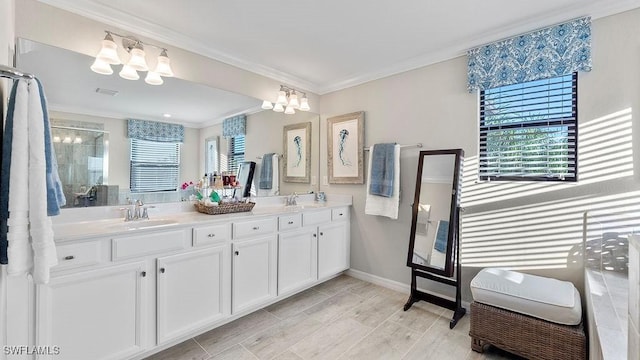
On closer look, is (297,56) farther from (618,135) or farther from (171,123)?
(618,135)

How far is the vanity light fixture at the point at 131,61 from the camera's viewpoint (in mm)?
1966

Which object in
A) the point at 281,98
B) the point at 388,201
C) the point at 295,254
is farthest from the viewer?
the point at 281,98

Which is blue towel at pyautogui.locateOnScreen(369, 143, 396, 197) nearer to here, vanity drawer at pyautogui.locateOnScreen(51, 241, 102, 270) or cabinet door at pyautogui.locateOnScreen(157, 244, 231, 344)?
cabinet door at pyautogui.locateOnScreen(157, 244, 231, 344)

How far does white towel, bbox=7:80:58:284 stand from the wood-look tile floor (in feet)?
4.59

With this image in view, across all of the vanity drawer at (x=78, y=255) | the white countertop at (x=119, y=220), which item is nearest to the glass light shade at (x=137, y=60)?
the white countertop at (x=119, y=220)

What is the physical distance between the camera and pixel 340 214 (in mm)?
3404

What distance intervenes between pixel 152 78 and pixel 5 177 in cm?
155

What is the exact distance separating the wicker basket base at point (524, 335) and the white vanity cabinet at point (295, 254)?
1.53 metres

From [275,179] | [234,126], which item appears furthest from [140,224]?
[275,179]

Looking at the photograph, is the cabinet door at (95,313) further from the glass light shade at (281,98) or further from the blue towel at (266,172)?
the glass light shade at (281,98)

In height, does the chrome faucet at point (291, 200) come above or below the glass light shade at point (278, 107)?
below

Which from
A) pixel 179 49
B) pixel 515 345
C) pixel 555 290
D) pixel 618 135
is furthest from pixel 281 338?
pixel 618 135

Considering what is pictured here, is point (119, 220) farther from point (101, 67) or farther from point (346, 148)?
point (346, 148)

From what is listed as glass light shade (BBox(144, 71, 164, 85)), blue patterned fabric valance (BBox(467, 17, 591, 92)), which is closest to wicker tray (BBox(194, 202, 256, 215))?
glass light shade (BBox(144, 71, 164, 85))
